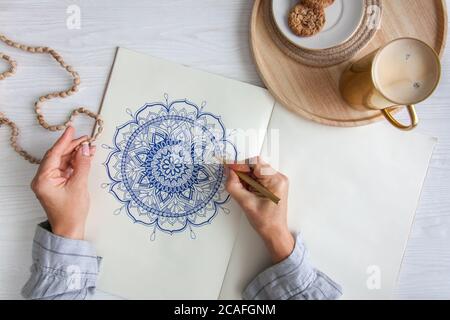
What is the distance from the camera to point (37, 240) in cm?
60

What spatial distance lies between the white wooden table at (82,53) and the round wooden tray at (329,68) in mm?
27

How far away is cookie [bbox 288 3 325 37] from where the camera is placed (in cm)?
60

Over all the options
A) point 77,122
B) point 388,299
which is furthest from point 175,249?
point 388,299

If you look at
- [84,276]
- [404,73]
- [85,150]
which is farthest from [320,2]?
[84,276]

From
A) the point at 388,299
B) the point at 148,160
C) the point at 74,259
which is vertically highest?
the point at 148,160

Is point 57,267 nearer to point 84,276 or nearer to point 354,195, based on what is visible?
point 84,276

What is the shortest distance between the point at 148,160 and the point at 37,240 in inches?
7.7

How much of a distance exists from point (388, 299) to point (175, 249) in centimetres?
35

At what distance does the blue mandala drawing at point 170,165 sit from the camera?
63 centimetres

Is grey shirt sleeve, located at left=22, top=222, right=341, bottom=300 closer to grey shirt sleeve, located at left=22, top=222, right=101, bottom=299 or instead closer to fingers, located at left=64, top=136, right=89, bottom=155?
grey shirt sleeve, located at left=22, top=222, right=101, bottom=299

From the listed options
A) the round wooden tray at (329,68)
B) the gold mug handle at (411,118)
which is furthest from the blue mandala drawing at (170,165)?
the gold mug handle at (411,118)

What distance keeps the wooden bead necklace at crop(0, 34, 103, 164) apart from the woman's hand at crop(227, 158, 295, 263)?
0.23 m

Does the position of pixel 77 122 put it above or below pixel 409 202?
above
